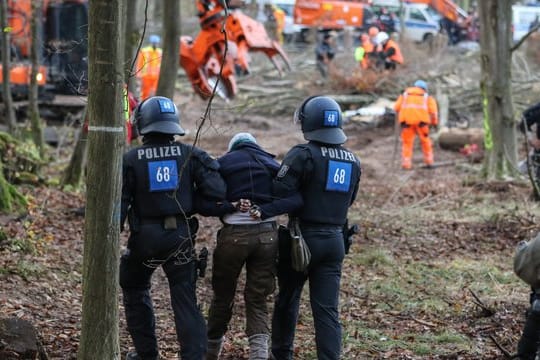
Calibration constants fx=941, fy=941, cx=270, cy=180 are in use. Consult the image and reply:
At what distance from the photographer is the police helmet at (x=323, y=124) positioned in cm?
693

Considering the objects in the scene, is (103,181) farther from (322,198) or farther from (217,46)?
(217,46)

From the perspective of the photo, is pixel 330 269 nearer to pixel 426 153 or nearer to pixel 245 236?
pixel 245 236

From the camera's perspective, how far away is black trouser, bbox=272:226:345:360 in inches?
268

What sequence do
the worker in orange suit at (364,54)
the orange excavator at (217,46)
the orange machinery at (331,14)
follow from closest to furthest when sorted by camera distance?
the orange excavator at (217,46) → the worker in orange suit at (364,54) → the orange machinery at (331,14)

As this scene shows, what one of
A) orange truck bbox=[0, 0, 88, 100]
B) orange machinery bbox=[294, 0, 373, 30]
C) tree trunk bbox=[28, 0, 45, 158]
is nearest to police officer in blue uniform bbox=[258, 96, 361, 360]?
tree trunk bbox=[28, 0, 45, 158]

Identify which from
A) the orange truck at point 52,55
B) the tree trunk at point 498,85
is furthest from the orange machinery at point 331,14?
the tree trunk at point 498,85

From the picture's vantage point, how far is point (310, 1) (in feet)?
121

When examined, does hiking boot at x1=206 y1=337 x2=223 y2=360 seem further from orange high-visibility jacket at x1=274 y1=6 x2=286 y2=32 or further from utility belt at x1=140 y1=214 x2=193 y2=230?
orange high-visibility jacket at x1=274 y1=6 x2=286 y2=32

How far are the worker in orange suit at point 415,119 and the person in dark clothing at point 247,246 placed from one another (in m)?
13.9

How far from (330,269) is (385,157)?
15531 millimetres

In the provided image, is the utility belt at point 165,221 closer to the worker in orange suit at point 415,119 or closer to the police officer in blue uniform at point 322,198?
the police officer in blue uniform at point 322,198

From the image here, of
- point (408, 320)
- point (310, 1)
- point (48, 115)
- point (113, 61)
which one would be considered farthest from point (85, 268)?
point (310, 1)

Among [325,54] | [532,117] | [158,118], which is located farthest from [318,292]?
[325,54]

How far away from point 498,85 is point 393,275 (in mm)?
7372
